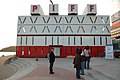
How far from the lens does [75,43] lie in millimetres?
50469

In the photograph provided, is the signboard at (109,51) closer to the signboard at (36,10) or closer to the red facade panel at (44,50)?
the red facade panel at (44,50)

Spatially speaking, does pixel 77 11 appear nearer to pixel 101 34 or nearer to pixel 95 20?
pixel 95 20

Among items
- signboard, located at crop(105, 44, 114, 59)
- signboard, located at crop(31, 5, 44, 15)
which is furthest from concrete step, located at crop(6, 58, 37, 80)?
signboard, located at crop(31, 5, 44, 15)

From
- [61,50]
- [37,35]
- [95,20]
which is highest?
[95,20]

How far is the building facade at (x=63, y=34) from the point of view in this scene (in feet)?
166

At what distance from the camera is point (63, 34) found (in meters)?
50.6

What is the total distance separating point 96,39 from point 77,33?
15.6 ft

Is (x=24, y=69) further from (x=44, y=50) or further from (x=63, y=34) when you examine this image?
(x=63, y=34)

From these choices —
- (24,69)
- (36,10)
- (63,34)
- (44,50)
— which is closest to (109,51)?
(24,69)

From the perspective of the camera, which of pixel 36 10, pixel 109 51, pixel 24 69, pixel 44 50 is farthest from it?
pixel 36 10

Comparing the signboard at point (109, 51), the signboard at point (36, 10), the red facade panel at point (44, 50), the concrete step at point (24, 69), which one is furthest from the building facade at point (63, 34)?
the concrete step at point (24, 69)

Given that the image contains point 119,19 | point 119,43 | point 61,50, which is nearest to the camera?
point 119,43

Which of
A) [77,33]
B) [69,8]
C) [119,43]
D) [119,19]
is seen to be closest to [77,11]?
[69,8]

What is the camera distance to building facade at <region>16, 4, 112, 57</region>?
5047cm
